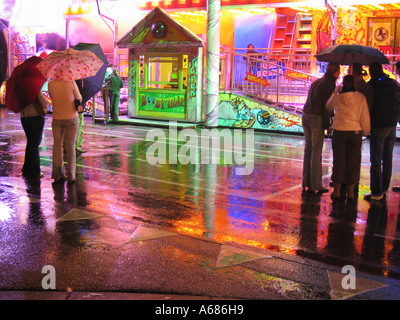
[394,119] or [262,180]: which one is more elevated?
[394,119]

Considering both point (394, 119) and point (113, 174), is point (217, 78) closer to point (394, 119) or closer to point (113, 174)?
point (113, 174)

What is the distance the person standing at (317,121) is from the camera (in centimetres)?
760

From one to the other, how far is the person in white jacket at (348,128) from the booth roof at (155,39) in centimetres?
1079

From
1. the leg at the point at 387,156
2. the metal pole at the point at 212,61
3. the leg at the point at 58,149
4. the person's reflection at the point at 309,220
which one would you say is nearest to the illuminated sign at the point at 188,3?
the metal pole at the point at 212,61

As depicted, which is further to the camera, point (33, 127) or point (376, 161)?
point (33, 127)

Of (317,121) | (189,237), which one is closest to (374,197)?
(317,121)

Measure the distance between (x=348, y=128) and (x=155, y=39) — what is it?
41.2ft

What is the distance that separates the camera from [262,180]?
29.5 feet

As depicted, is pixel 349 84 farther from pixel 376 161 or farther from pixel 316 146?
pixel 376 161

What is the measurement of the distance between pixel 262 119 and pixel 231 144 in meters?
3.90

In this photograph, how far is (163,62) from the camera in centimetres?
1931

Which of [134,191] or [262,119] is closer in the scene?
[134,191]

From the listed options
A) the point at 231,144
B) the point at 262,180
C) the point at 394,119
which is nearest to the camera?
the point at 394,119

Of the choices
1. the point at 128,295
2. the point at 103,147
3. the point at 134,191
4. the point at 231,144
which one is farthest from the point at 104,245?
the point at 231,144
